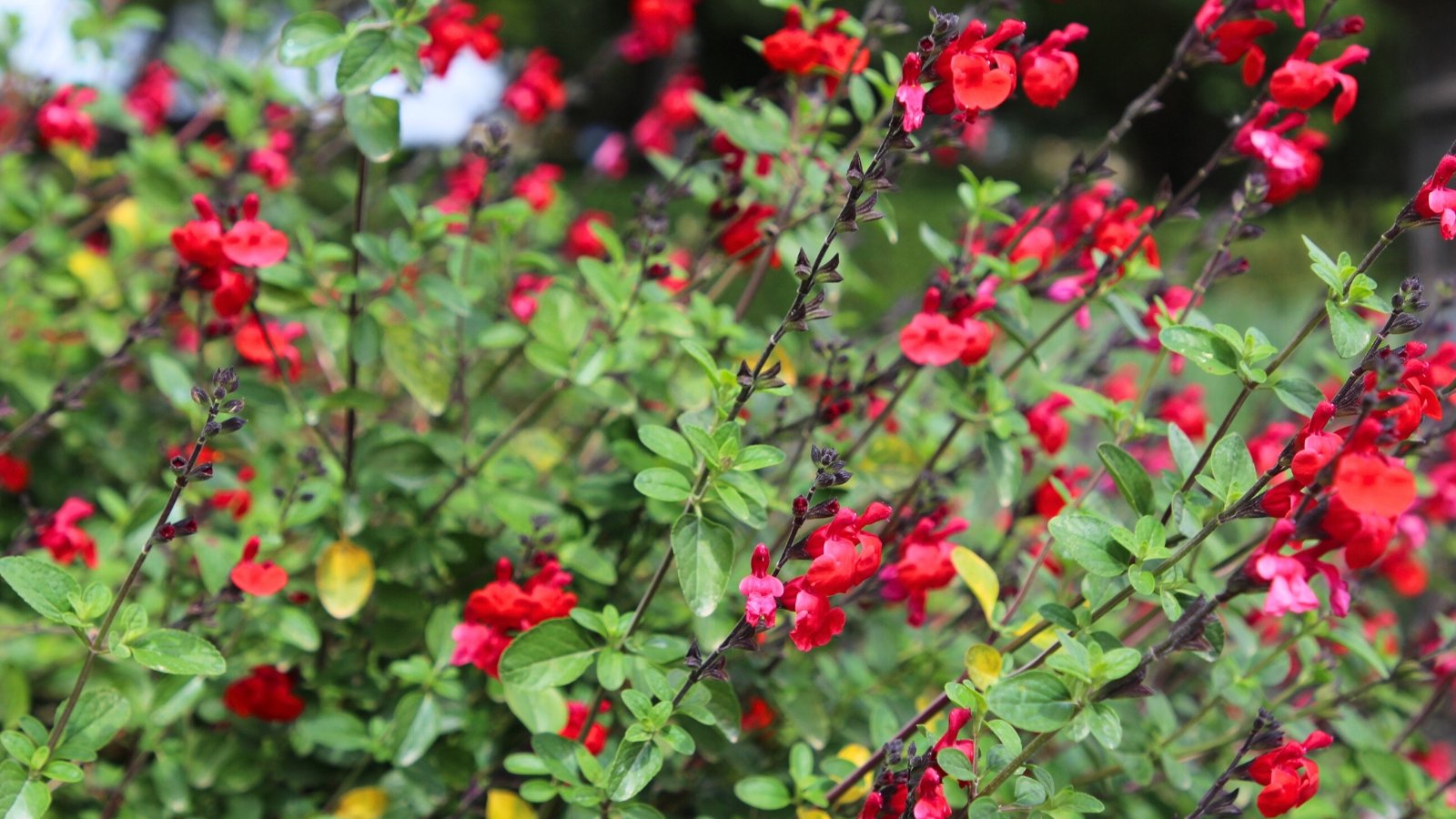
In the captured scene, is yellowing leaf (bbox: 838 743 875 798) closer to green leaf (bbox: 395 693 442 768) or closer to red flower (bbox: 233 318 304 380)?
green leaf (bbox: 395 693 442 768)

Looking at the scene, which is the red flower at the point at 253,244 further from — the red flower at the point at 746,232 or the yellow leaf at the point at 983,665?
the yellow leaf at the point at 983,665

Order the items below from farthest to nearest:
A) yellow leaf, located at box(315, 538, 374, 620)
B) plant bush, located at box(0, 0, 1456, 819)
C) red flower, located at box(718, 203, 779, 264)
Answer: red flower, located at box(718, 203, 779, 264)
yellow leaf, located at box(315, 538, 374, 620)
plant bush, located at box(0, 0, 1456, 819)

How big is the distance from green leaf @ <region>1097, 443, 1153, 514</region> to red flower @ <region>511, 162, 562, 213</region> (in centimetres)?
177

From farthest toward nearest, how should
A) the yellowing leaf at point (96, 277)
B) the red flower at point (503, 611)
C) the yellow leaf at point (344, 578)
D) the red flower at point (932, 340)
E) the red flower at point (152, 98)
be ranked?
the red flower at point (152, 98)
the yellowing leaf at point (96, 277)
the yellow leaf at point (344, 578)
the red flower at point (932, 340)
the red flower at point (503, 611)

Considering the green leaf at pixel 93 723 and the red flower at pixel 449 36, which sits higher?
the red flower at pixel 449 36

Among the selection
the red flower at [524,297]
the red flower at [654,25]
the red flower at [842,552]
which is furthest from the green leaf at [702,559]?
the red flower at [654,25]

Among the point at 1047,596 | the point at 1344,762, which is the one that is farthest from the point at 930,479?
the point at 1344,762

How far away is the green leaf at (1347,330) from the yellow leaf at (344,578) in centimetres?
145

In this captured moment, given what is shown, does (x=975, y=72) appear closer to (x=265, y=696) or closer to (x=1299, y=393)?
(x=1299, y=393)

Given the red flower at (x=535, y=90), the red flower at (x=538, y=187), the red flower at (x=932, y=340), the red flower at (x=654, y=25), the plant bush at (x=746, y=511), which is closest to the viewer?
the plant bush at (x=746, y=511)

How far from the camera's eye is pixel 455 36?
7.16 ft

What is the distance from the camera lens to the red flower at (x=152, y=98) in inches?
137

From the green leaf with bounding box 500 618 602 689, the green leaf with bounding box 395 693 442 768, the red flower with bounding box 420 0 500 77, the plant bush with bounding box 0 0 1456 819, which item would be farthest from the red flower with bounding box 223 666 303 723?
the red flower with bounding box 420 0 500 77

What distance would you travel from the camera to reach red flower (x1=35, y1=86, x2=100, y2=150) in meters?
2.61
